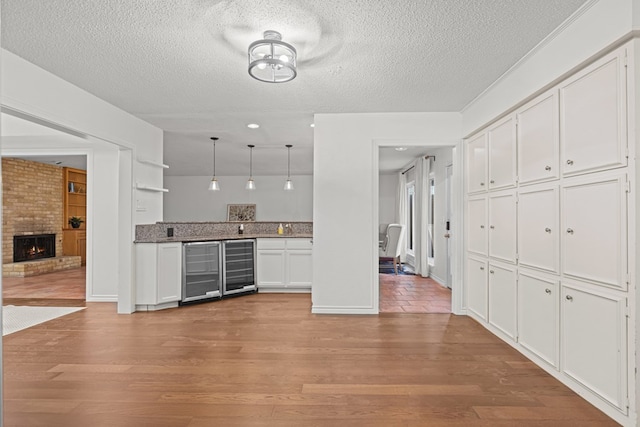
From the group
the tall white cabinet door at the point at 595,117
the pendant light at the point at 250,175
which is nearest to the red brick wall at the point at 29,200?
the pendant light at the point at 250,175

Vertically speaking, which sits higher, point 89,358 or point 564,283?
point 564,283

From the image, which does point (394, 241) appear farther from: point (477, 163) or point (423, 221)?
point (477, 163)

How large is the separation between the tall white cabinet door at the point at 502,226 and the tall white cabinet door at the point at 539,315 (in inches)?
11.2

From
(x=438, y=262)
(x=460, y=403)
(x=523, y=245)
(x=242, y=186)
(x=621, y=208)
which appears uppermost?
(x=242, y=186)

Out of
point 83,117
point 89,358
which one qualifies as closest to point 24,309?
point 89,358

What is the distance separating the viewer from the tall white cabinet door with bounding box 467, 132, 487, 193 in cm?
373

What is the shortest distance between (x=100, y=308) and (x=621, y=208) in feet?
17.2

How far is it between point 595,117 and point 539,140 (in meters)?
0.56

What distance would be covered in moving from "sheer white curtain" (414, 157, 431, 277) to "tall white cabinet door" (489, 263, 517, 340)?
3.30 m

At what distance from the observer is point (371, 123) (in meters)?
4.24

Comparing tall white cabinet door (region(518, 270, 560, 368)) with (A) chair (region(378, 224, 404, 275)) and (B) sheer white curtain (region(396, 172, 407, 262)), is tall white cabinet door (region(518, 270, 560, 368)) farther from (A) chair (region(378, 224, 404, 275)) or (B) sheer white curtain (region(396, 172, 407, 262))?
(B) sheer white curtain (region(396, 172, 407, 262))

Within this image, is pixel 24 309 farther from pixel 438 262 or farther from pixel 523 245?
pixel 438 262

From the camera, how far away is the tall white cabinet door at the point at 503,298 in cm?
317

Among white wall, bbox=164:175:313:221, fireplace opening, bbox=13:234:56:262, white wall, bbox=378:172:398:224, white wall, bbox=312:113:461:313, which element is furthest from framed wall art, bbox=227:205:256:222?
white wall, bbox=312:113:461:313
